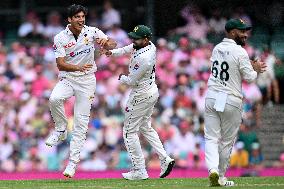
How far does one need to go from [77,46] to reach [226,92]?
298cm

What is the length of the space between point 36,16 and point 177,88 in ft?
15.8

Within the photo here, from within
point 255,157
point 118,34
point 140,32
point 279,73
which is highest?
point 118,34

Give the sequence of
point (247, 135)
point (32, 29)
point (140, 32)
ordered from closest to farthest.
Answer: point (140, 32) < point (247, 135) < point (32, 29)

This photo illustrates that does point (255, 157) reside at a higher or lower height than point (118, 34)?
lower

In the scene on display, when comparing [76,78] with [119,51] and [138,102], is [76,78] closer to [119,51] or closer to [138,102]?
[119,51]

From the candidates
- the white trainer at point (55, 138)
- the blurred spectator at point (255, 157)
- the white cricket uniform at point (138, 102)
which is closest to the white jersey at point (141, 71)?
the white cricket uniform at point (138, 102)

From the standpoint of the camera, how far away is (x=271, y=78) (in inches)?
966

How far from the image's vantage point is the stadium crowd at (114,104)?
22.8 metres

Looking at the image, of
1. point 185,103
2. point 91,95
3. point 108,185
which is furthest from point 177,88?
point 108,185

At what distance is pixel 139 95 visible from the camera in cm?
1522

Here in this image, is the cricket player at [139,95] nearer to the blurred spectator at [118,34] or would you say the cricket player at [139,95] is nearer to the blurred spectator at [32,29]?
the blurred spectator at [118,34]

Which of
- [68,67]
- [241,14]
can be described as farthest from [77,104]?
[241,14]

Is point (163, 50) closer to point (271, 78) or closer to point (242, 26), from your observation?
point (271, 78)

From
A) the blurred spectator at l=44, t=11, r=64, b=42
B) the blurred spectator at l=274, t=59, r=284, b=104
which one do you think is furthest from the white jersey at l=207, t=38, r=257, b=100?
the blurred spectator at l=44, t=11, r=64, b=42
